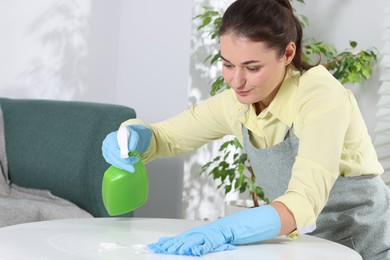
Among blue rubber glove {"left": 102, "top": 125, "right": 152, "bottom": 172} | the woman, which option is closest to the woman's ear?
the woman

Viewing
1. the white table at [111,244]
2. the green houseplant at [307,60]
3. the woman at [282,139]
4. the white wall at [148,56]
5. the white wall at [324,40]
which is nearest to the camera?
the white table at [111,244]

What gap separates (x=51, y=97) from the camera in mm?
3957

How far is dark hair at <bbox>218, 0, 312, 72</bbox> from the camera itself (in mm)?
1836

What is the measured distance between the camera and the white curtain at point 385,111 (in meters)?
3.40

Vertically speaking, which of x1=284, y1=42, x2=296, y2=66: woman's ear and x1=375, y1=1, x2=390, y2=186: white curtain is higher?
x1=284, y1=42, x2=296, y2=66: woman's ear

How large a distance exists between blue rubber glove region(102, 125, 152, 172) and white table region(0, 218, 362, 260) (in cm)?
15

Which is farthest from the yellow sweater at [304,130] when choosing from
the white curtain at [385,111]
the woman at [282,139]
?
the white curtain at [385,111]

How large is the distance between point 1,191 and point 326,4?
1.71 meters

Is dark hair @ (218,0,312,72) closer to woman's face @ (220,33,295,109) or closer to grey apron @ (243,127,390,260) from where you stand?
woman's face @ (220,33,295,109)

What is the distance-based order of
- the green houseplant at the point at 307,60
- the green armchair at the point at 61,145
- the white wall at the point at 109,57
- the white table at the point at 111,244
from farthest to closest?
the white wall at the point at 109,57
the green houseplant at the point at 307,60
the green armchair at the point at 61,145
the white table at the point at 111,244

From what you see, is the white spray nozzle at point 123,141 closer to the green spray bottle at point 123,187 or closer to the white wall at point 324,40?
the green spray bottle at point 123,187

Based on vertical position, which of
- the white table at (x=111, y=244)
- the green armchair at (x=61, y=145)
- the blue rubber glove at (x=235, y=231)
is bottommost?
the green armchair at (x=61, y=145)

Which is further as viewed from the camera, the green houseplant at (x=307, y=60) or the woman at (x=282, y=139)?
the green houseplant at (x=307, y=60)

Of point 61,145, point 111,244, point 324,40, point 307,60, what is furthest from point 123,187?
point 324,40
